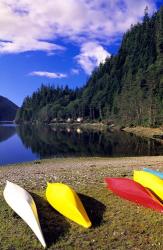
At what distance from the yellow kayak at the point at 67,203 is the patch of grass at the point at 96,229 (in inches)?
7.7

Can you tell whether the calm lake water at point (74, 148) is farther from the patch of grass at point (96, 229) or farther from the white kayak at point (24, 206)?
the patch of grass at point (96, 229)

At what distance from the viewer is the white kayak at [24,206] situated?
1075 cm

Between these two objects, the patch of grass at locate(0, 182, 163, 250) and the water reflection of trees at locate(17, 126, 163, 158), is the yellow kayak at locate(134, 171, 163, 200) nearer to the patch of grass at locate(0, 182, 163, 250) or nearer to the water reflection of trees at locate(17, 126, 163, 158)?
the patch of grass at locate(0, 182, 163, 250)

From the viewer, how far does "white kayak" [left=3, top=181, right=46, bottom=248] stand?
10747 millimetres

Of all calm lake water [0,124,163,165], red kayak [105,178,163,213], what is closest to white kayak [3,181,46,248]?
red kayak [105,178,163,213]

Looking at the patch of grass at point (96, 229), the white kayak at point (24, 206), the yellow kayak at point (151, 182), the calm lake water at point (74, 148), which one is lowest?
the calm lake water at point (74, 148)

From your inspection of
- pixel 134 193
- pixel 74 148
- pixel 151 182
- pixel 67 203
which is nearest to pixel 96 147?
pixel 74 148

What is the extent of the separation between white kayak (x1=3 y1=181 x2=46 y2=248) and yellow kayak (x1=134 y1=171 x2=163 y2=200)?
4.90 metres

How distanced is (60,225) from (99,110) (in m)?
183

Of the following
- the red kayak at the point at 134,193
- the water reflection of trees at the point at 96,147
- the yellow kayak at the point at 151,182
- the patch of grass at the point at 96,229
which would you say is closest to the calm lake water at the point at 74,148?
the water reflection of trees at the point at 96,147

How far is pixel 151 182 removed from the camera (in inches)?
561

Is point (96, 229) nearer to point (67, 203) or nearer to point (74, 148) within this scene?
point (67, 203)

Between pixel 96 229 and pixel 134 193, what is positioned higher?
pixel 134 193

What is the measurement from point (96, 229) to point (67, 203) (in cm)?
173
